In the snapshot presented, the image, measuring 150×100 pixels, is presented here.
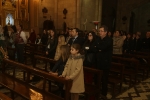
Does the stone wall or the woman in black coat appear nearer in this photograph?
the woman in black coat

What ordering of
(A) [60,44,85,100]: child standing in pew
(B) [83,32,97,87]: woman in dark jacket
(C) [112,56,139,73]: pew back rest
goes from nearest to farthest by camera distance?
(A) [60,44,85,100]: child standing in pew → (B) [83,32,97,87]: woman in dark jacket → (C) [112,56,139,73]: pew back rest

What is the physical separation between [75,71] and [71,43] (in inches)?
73.3

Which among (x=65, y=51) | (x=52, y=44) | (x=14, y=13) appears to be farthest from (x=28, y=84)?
(x=14, y=13)

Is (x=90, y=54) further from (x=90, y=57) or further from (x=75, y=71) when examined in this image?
(x=75, y=71)

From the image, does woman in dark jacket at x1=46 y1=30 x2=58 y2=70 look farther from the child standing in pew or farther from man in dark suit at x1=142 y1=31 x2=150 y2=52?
man in dark suit at x1=142 y1=31 x2=150 y2=52

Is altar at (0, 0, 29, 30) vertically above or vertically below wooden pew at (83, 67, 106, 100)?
above

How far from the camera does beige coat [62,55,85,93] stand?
3.13 metres

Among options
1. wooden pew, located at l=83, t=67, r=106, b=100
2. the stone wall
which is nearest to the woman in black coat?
wooden pew, located at l=83, t=67, r=106, b=100

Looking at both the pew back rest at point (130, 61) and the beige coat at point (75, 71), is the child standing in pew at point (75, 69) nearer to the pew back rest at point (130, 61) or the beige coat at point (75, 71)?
the beige coat at point (75, 71)

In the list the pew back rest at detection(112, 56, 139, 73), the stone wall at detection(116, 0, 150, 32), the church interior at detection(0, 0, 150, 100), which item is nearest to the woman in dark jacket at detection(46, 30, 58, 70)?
the church interior at detection(0, 0, 150, 100)

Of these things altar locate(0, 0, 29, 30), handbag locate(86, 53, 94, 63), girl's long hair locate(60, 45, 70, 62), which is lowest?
handbag locate(86, 53, 94, 63)

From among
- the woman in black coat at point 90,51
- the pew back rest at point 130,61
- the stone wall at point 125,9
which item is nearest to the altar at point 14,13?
the stone wall at point 125,9

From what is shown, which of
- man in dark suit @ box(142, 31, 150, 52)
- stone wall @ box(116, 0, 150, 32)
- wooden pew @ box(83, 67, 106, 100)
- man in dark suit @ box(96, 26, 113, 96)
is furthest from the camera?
stone wall @ box(116, 0, 150, 32)

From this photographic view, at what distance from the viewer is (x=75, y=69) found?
10.4 feet
